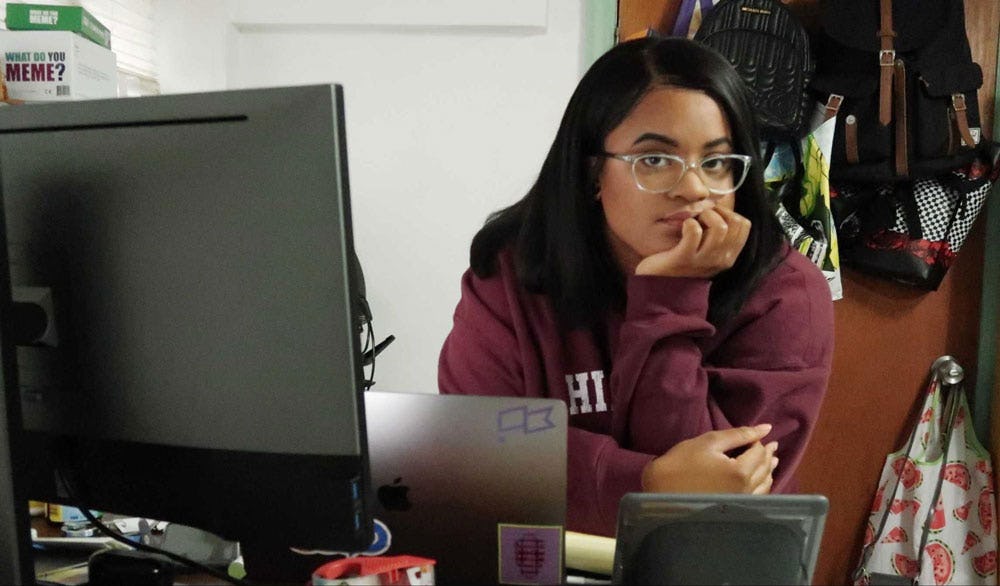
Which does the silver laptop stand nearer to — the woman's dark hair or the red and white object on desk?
the red and white object on desk

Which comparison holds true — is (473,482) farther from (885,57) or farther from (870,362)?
(870,362)

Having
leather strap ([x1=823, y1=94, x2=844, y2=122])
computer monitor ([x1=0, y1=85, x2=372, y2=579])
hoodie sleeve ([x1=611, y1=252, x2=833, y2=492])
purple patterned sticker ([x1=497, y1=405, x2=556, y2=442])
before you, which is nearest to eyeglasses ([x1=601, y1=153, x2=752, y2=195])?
hoodie sleeve ([x1=611, y1=252, x2=833, y2=492])

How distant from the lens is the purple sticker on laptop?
0.64 meters

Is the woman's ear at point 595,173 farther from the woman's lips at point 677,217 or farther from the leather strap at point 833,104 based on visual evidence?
the leather strap at point 833,104

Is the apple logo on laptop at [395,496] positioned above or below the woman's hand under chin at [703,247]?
below

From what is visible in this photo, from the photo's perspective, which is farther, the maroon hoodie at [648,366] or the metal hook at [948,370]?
the metal hook at [948,370]

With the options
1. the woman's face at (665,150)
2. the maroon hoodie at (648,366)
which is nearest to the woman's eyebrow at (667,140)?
the woman's face at (665,150)

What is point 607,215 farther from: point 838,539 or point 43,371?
point 838,539

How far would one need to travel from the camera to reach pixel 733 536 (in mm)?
549

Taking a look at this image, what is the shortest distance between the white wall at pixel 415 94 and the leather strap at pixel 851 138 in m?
0.74

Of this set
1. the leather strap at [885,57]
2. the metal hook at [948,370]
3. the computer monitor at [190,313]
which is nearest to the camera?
the computer monitor at [190,313]

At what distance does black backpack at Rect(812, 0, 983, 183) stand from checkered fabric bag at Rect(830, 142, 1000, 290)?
54mm

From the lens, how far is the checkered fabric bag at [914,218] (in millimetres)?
2039

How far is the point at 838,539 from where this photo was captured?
2.26 m
